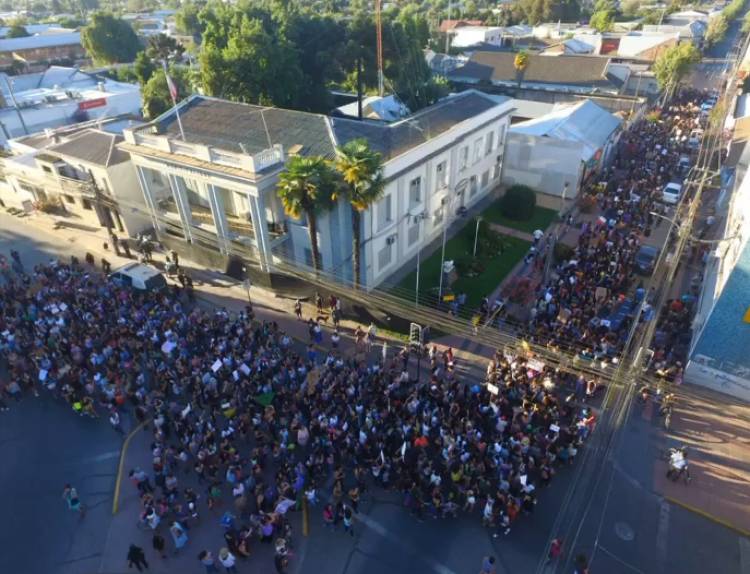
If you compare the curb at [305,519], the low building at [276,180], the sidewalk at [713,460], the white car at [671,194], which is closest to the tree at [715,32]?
the white car at [671,194]

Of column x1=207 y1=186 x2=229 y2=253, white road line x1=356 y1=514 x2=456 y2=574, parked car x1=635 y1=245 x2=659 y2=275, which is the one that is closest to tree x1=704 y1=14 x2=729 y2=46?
parked car x1=635 y1=245 x2=659 y2=275

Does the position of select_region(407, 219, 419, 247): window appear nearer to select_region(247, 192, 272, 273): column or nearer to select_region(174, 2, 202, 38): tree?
select_region(247, 192, 272, 273): column

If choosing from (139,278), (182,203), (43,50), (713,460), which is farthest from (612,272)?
(43,50)

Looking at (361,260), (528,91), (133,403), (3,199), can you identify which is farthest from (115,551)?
(528,91)

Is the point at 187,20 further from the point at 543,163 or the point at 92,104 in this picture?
the point at 543,163

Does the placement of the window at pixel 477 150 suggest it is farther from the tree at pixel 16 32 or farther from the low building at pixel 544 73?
the tree at pixel 16 32

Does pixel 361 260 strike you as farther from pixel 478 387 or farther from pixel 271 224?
pixel 478 387

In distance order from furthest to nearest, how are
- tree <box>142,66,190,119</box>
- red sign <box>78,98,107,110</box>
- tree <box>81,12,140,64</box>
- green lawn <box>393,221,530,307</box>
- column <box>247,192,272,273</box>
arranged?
tree <box>81,12,140,64</box> < red sign <box>78,98,107,110</box> < tree <box>142,66,190,119</box> < green lawn <box>393,221,530,307</box> < column <box>247,192,272,273</box>
